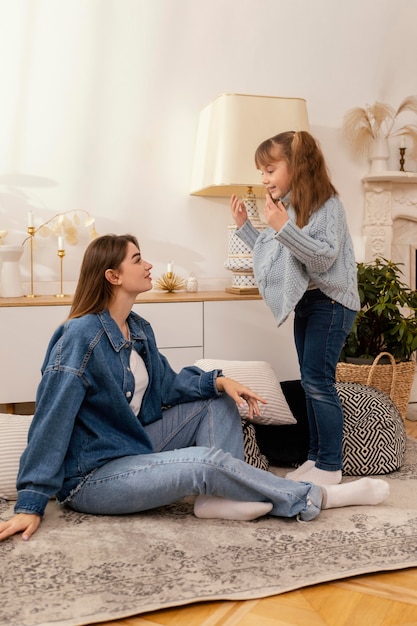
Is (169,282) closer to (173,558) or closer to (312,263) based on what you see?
(312,263)

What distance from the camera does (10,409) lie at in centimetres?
325

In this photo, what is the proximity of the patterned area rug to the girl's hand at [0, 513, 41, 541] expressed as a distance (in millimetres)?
25

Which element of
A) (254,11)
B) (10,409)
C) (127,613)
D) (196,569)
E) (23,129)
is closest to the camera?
(127,613)

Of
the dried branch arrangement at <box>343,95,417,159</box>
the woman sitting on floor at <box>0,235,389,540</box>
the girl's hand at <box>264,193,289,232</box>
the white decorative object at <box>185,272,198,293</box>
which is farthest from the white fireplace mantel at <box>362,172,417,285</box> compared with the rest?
the woman sitting on floor at <box>0,235,389,540</box>

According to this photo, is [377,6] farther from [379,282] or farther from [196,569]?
[196,569]

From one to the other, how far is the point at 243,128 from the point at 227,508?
200cm

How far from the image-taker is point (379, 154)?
13.1 feet

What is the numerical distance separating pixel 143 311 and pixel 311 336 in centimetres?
117

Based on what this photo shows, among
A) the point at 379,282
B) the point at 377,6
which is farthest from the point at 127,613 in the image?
the point at 377,6

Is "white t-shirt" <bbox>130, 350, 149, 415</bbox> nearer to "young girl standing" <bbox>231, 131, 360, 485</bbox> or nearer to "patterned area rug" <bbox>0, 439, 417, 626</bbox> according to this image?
"patterned area rug" <bbox>0, 439, 417, 626</bbox>

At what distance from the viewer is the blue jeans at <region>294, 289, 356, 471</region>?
2332 mm

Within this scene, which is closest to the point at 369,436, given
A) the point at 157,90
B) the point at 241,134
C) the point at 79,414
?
the point at 79,414

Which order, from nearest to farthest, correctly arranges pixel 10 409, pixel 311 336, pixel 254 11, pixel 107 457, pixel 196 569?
pixel 196 569
pixel 107 457
pixel 311 336
pixel 10 409
pixel 254 11

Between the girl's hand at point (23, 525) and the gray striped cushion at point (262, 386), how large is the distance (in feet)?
2.98
